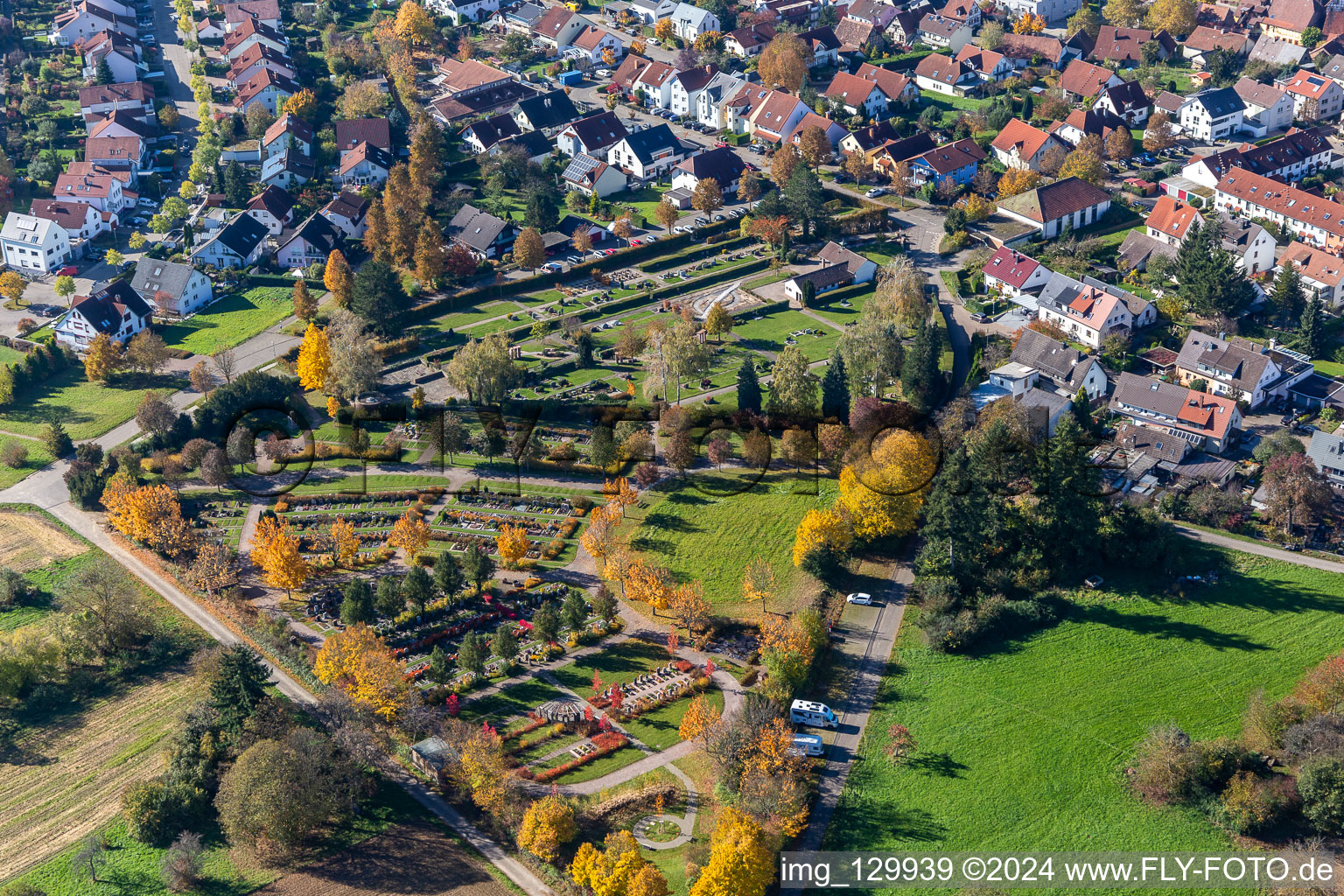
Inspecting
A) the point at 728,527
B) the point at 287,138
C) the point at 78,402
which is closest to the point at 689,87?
the point at 287,138

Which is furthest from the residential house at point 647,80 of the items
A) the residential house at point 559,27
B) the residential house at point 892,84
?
the residential house at point 892,84

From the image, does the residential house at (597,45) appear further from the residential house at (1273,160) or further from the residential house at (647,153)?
the residential house at (1273,160)

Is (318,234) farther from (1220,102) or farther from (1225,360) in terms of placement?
(1220,102)

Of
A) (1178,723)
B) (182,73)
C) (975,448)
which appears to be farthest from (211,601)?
(182,73)

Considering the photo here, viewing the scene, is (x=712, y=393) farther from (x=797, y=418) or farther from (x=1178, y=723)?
(x=1178, y=723)

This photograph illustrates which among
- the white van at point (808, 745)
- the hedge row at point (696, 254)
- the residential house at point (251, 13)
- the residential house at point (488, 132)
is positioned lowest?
the white van at point (808, 745)

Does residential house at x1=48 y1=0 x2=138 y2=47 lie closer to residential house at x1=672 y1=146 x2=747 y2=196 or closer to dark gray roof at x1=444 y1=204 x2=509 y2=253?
dark gray roof at x1=444 y1=204 x2=509 y2=253
